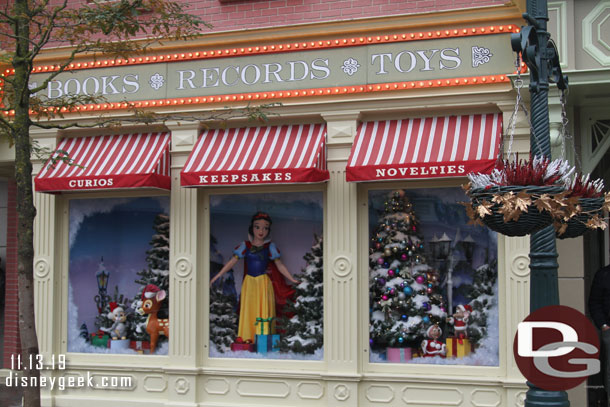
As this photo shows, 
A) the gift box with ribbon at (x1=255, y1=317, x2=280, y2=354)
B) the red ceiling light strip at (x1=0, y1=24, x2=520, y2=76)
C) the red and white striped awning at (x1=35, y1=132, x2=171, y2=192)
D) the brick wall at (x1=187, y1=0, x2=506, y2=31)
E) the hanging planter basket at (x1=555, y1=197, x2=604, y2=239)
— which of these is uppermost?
the brick wall at (x1=187, y1=0, x2=506, y2=31)

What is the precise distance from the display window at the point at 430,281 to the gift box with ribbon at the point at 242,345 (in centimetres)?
163

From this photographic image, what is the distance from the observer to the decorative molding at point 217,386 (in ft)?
35.5

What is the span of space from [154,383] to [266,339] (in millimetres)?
1680

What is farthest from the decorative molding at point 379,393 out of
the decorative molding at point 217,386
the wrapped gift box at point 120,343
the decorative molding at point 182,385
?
the wrapped gift box at point 120,343

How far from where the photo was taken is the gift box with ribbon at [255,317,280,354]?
10812 millimetres

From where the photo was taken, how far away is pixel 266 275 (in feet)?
35.8

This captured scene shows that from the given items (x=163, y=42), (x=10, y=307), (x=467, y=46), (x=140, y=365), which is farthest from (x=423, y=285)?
(x=10, y=307)

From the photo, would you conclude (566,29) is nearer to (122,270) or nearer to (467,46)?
(467,46)

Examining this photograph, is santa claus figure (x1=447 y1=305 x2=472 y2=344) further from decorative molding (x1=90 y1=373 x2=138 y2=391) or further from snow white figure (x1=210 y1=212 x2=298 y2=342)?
decorative molding (x1=90 y1=373 x2=138 y2=391)

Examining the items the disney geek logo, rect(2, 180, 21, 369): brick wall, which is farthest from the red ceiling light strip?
the disney geek logo

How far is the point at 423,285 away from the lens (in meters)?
10.3

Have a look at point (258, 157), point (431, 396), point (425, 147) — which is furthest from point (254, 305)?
point (425, 147)

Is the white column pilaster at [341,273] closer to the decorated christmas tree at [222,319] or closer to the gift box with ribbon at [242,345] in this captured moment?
the gift box with ribbon at [242,345]

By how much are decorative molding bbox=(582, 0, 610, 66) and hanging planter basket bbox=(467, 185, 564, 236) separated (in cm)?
440
